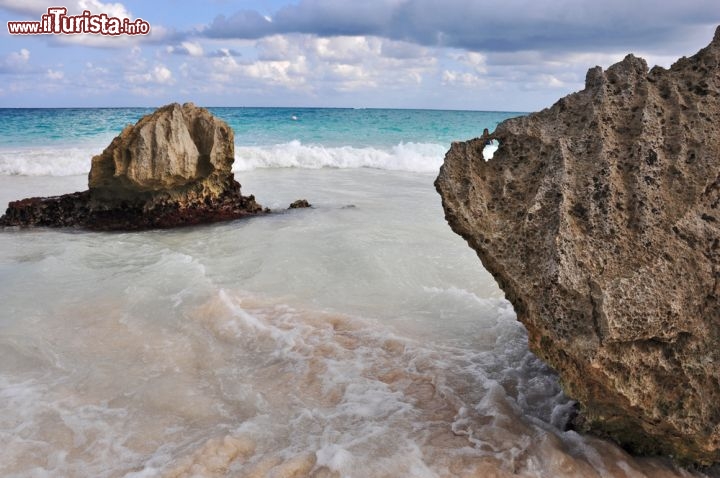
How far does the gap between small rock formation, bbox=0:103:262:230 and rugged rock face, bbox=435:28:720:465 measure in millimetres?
5761

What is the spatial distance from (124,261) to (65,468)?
406 centimetres

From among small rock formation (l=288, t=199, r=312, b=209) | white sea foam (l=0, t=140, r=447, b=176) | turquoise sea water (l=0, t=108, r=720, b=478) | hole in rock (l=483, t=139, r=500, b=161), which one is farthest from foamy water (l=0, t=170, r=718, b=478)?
white sea foam (l=0, t=140, r=447, b=176)

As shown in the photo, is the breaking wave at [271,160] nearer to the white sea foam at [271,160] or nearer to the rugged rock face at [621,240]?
the white sea foam at [271,160]

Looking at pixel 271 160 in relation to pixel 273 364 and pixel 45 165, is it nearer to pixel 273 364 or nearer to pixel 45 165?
pixel 45 165

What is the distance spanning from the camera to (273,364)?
392 centimetres

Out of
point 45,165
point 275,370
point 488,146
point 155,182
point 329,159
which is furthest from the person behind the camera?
point 329,159

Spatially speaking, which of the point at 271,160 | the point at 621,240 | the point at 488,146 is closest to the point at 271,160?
the point at 271,160

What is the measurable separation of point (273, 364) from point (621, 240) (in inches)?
90.2

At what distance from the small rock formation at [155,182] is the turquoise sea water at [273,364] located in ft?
2.36

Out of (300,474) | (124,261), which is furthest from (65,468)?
(124,261)

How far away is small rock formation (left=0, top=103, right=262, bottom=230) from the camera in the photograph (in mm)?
8039

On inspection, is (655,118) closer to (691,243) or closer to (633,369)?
(691,243)

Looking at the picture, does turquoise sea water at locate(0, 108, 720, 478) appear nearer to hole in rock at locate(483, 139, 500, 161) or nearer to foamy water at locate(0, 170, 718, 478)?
foamy water at locate(0, 170, 718, 478)

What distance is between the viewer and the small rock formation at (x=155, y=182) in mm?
8039
